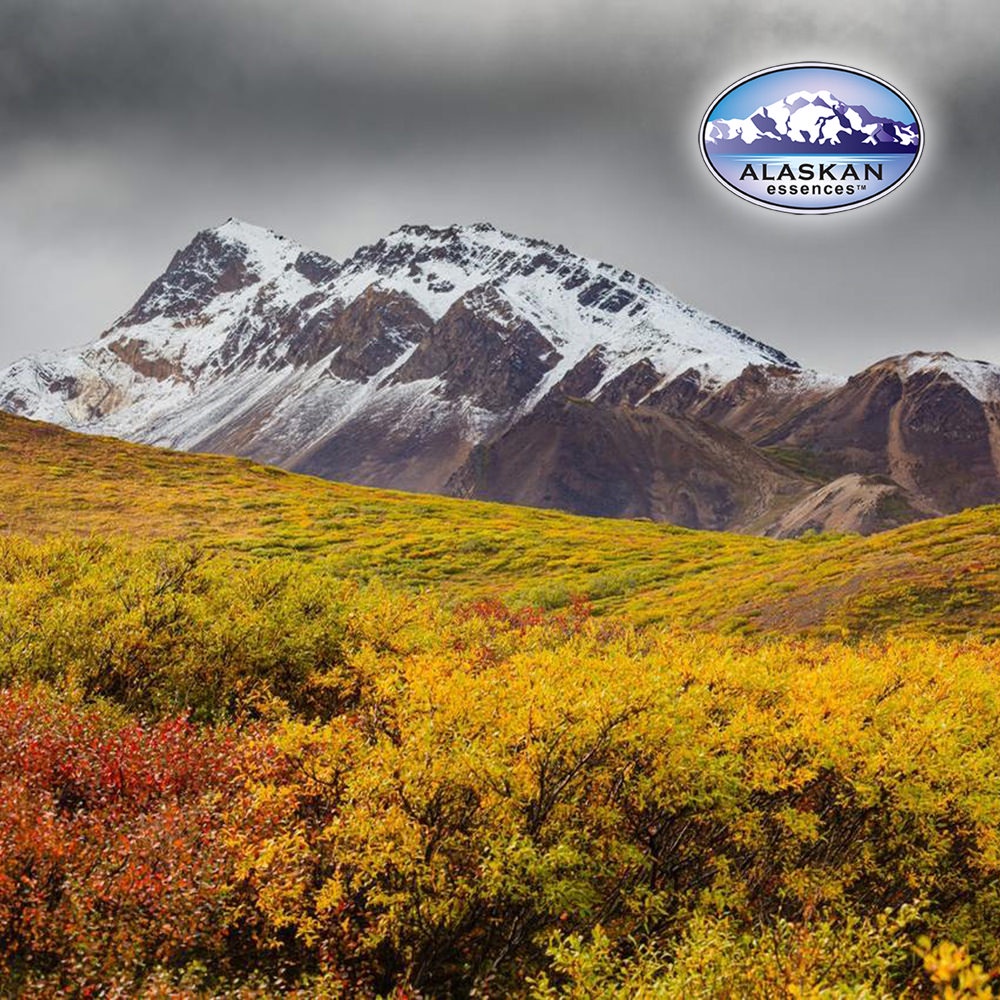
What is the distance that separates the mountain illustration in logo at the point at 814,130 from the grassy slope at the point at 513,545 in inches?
644

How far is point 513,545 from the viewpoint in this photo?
45562mm

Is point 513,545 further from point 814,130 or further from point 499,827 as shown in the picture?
point 499,827

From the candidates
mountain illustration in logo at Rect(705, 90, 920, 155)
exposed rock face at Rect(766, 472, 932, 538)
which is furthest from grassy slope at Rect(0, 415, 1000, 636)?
exposed rock face at Rect(766, 472, 932, 538)

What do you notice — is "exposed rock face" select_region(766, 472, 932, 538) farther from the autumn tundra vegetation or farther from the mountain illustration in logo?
the autumn tundra vegetation

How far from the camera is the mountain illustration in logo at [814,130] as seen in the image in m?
35.9

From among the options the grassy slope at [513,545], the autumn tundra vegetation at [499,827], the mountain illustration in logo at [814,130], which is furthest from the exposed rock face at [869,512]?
the autumn tundra vegetation at [499,827]

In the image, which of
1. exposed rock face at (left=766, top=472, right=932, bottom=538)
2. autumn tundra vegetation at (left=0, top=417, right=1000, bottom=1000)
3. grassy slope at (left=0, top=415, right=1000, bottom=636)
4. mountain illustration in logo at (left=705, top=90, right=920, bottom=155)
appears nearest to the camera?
autumn tundra vegetation at (left=0, top=417, right=1000, bottom=1000)

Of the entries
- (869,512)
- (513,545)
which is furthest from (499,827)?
(869,512)

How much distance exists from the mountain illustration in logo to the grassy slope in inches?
644

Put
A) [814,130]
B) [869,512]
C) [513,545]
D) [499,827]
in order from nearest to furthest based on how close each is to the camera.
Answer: [499,827] → [814,130] → [513,545] → [869,512]

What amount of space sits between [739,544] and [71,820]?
41.2 meters

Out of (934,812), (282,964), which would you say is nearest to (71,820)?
(282,964)

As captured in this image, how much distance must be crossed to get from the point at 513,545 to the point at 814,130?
23.8m

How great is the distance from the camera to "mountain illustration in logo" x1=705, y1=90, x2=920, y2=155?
1414 inches
